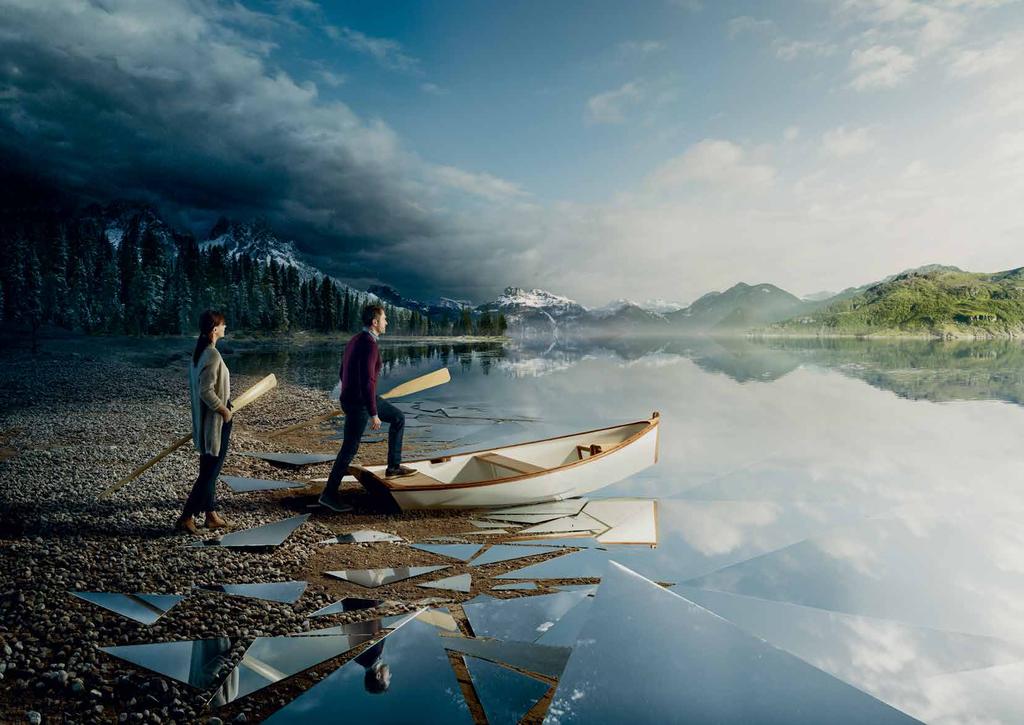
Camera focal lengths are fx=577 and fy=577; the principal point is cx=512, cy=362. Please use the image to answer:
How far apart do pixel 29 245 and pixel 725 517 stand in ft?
269

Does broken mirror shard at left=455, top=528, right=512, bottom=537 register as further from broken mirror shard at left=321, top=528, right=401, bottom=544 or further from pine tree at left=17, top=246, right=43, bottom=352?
pine tree at left=17, top=246, right=43, bottom=352

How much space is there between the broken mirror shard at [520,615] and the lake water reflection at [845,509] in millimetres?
1058

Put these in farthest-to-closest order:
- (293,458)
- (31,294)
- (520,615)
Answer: (31,294) < (293,458) < (520,615)

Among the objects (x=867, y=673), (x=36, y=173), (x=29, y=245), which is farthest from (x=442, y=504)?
(x=36, y=173)

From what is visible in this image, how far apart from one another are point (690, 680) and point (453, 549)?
3.88 m

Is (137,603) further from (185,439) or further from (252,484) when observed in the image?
(252,484)

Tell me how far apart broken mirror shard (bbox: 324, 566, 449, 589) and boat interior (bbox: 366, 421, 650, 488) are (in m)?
2.24

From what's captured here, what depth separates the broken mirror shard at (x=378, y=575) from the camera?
21.0ft

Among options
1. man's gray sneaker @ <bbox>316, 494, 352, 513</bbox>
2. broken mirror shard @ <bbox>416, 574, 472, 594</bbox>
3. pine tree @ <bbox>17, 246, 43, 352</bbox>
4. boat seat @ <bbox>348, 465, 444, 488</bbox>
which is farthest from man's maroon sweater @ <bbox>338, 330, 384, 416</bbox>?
pine tree @ <bbox>17, 246, 43, 352</bbox>

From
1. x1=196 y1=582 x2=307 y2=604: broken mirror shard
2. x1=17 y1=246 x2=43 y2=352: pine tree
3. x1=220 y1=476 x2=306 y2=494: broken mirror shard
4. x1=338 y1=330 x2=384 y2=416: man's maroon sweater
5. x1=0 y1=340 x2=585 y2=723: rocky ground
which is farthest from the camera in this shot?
x1=17 y1=246 x2=43 y2=352: pine tree

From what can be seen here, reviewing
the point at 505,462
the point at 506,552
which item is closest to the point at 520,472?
the point at 505,462

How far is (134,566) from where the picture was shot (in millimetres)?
6379

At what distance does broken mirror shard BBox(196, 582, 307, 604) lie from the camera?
573 cm

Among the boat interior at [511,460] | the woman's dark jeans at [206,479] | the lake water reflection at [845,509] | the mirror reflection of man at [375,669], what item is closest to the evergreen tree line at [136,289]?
the lake water reflection at [845,509]
